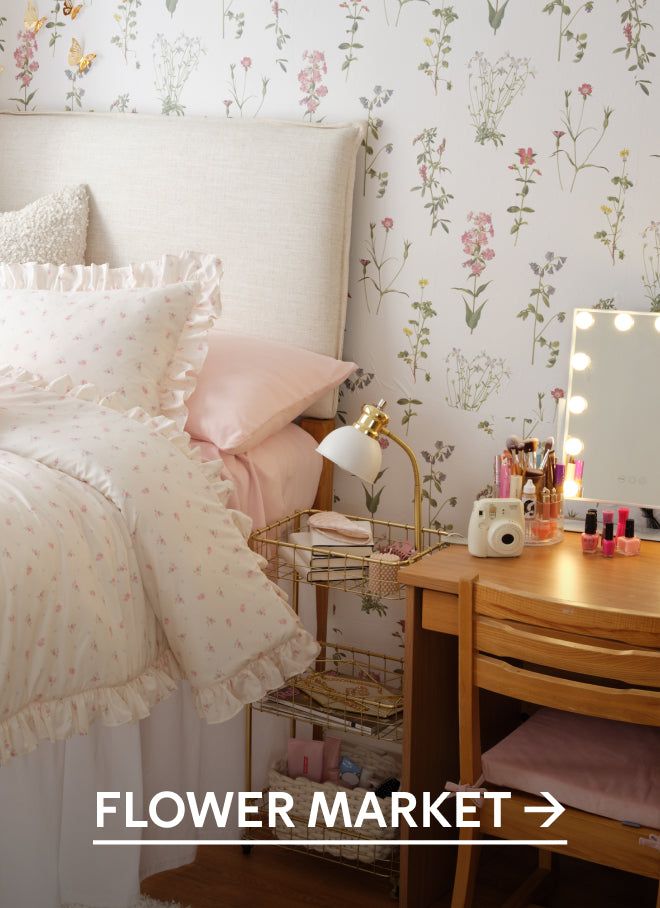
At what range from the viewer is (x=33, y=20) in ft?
9.66

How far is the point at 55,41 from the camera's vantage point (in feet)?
9.61

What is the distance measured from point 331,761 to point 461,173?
136 cm

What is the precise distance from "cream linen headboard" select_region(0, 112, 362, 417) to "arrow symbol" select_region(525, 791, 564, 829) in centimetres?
111

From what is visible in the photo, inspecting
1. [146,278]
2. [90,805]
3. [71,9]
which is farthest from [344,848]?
[71,9]

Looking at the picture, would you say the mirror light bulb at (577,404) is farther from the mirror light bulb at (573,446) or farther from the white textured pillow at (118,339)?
the white textured pillow at (118,339)

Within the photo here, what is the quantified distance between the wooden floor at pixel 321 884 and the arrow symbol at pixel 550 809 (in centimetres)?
49

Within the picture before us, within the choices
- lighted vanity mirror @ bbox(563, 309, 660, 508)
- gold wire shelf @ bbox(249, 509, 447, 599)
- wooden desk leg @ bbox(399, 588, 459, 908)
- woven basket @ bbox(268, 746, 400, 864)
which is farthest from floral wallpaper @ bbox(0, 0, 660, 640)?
woven basket @ bbox(268, 746, 400, 864)

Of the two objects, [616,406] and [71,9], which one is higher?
[71,9]

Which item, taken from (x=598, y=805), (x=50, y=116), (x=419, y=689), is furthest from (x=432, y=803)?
(x=50, y=116)

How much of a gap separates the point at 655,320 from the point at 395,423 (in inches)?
26.3

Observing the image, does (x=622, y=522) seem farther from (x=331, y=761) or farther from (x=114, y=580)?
(x=114, y=580)

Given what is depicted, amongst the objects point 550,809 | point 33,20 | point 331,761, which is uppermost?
point 33,20

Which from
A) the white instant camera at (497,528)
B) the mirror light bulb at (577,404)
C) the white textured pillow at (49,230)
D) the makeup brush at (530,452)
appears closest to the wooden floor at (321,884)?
the white instant camera at (497,528)

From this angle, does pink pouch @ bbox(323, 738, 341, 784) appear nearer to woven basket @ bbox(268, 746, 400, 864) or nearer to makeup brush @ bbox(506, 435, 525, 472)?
woven basket @ bbox(268, 746, 400, 864)
